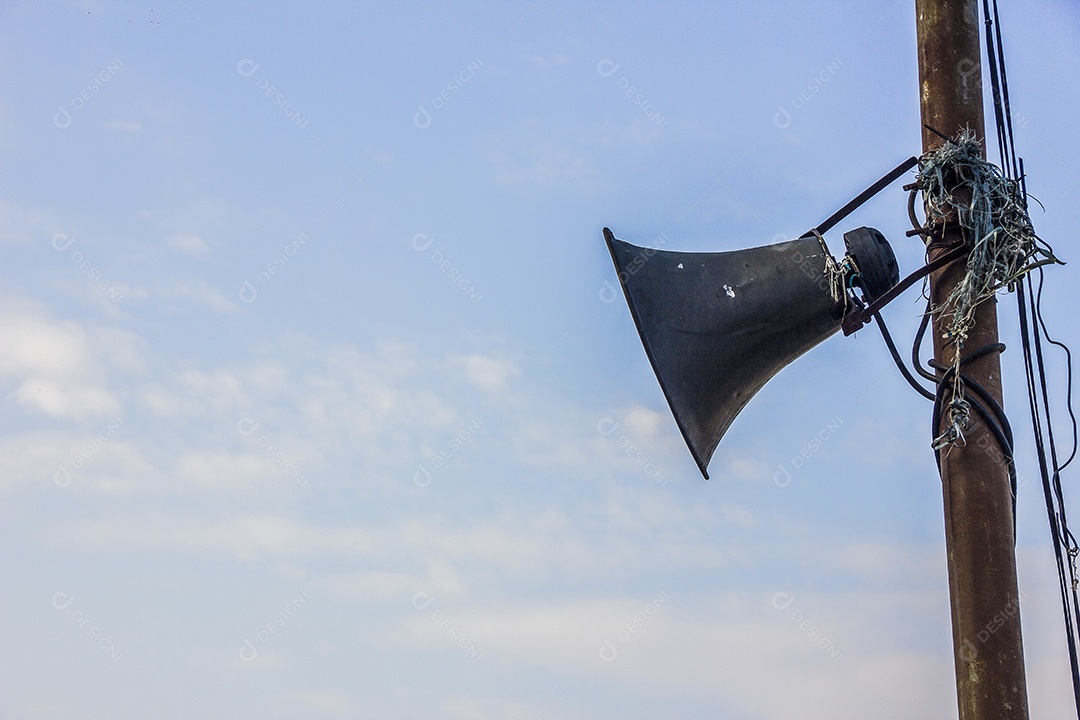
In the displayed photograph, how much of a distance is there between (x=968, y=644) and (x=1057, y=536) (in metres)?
0.75

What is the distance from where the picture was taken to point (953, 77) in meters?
3.53

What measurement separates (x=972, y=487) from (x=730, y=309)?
1011 millimetres

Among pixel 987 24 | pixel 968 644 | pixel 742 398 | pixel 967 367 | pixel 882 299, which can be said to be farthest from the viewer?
pixel 987 24

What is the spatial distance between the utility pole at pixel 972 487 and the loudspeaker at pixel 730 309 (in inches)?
12.8

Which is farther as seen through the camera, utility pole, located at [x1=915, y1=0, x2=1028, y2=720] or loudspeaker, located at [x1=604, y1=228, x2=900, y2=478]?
loudspeaker, located at [x1=604, y1=228, x2=900, y2=478]

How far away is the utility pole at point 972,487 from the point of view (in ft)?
9.78

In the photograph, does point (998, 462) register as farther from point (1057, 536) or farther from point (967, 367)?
point (1057, 536)

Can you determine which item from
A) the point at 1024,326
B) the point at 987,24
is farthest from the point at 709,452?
the point at 987,24

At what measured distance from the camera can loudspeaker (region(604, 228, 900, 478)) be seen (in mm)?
3582

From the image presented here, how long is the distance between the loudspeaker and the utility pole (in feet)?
1.07

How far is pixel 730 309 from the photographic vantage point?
373 centimetres

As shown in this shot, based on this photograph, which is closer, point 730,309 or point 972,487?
point 972,487

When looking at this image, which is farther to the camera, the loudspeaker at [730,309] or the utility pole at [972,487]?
the loudspeaker at [730,309]

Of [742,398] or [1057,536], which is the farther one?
[742,398]
